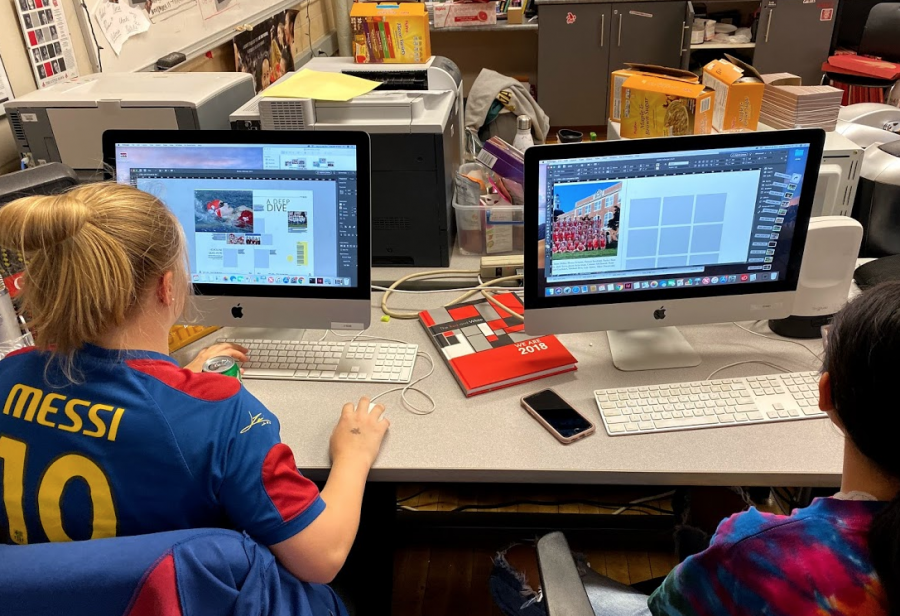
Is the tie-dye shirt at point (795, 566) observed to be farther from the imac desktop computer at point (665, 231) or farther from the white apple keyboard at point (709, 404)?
the imac desktop computer at point (665, 231)

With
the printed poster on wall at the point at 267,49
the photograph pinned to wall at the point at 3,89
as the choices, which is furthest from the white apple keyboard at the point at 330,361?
the printed poster on wall at the point at 267,49

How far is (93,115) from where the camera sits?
1.61 meters

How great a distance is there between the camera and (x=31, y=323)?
0.86 meters

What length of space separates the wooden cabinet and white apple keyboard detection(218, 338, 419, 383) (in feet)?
11.7

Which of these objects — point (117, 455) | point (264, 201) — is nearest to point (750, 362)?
point (264, 201)

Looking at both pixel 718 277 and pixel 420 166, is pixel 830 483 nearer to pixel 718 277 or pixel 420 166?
pixel 718 277

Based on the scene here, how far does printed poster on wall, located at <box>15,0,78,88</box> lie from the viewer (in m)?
1.74

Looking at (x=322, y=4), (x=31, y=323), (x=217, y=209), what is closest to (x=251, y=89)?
(x=217, y=209)

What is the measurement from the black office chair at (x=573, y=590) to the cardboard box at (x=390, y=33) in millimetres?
1484

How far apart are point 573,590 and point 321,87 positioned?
4.13 feet

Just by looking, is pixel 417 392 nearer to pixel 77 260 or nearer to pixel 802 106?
pixel 77 260

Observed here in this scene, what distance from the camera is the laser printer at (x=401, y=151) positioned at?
1612 millimetres

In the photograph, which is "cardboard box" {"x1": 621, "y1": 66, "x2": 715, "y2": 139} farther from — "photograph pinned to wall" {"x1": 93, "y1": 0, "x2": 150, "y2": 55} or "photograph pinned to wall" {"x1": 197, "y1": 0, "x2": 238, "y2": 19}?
"photograph pinned to wall" {"x1": 197, "y1": 0, "x2": 238, "y2": 19}

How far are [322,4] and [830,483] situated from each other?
4068 mm
